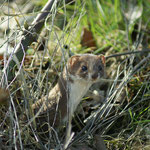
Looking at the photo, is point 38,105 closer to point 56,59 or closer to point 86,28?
point 56,59

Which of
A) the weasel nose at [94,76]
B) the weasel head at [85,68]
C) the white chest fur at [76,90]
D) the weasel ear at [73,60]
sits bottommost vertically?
the white chest fur at [76,90]

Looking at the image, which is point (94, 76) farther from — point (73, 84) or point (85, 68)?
point (73, 84)

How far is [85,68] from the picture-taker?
231 cm

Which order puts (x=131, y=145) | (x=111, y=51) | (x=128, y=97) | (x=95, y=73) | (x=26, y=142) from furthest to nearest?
(x=111, y=51)
(x=128, y=97)
(x=95, y=73)
(x=131, y=145)
(x=26, y=142)

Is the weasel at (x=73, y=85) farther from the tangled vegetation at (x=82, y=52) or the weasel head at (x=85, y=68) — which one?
the tangled vegetation at (x=82, y=52)

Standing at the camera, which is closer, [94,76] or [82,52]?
[94,76]

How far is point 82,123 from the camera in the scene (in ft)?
7.99

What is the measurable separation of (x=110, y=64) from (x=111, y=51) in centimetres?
24

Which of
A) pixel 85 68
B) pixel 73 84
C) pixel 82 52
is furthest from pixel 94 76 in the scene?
pixel 82 52

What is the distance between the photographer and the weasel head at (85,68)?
2.29 meters

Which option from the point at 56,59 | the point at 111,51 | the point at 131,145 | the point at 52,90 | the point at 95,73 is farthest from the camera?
the point at 111,51

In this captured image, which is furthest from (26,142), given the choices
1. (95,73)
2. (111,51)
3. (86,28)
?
(86,28)

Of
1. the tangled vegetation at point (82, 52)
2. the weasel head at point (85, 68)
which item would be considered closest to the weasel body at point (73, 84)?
the weasel head at point (85, 68)

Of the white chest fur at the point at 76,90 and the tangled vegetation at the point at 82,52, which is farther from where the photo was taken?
the white chest fur at the point at 76,90
